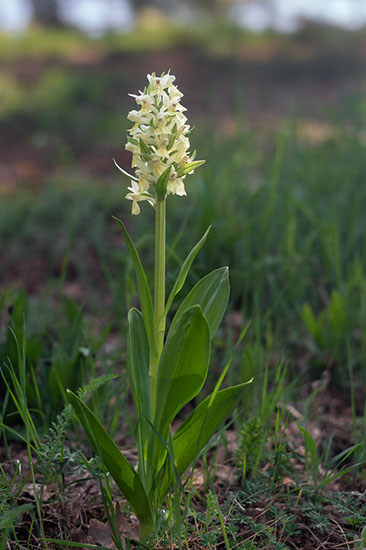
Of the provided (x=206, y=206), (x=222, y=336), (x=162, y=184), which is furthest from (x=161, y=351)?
(x=206, y=206)

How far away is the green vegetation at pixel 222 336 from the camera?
3.74 feet

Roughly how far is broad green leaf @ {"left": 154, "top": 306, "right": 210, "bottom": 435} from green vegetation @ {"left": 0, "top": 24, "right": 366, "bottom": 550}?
0.48 feet

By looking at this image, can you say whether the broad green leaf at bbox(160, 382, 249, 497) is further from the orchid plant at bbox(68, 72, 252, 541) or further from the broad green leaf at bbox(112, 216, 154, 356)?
the broad green leaf at bbox(112, 216, 154, 356)

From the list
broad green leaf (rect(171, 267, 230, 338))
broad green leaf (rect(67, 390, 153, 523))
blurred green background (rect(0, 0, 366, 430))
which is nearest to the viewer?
broad green leaf (rect(67, 390, 153, 523))

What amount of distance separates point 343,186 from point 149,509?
2413 mm

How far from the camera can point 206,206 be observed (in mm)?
2271

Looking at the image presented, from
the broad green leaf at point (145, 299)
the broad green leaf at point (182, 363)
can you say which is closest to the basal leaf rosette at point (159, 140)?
the broad green leaf at point (145, 299)

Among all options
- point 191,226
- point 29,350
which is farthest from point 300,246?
point 29,350

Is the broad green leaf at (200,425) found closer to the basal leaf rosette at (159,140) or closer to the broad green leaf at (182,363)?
the broad green leaf at (182,363)

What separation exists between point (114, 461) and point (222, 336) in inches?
42.9

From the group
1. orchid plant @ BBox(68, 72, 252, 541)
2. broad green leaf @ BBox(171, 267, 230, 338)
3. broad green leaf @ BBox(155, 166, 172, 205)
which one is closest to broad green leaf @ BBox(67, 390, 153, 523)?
orchid plant @ BBox(68, 72, 252, 541)

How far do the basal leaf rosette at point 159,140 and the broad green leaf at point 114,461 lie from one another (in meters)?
0.46

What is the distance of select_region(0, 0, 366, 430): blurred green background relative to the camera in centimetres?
185

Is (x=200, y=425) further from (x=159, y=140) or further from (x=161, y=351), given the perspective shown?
(x=159, y=140)
